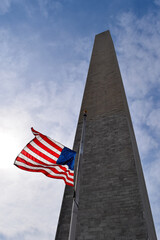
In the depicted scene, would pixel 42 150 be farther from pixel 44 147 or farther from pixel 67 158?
pixel 67 158

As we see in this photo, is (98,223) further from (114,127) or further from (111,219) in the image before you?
(114,127)

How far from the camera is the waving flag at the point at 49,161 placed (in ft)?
19.3

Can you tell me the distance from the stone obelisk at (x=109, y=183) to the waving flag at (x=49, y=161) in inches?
164

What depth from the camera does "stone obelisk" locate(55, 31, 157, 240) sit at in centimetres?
841

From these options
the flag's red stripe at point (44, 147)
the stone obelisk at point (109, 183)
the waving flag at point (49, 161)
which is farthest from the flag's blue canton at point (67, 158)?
the stone obelisk at point (109, 183)

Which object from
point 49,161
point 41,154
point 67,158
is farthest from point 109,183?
point 41,154

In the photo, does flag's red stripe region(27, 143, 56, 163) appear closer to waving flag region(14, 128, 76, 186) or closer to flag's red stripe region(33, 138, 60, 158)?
waving flag region(14, 128, 76, 186)

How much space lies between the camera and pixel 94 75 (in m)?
18.3

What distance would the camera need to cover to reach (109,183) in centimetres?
999

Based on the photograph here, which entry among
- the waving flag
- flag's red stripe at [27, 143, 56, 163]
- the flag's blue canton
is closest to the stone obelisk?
the waving flag

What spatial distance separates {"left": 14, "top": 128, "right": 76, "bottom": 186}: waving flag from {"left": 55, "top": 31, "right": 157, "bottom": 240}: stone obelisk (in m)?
4.17

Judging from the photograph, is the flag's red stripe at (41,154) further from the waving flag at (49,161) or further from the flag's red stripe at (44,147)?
the flag's red stripe at (44,147)

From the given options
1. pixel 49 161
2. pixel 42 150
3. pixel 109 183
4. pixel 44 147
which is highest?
pixel 109 183

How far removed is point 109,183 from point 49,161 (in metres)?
4.98
